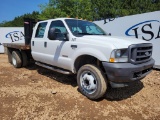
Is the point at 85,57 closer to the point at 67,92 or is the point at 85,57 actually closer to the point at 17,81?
the point at 67,92

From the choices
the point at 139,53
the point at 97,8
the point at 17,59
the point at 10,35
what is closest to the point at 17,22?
the point at 97,8

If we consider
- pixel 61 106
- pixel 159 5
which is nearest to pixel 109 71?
pixel 61 106

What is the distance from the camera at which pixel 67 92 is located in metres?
→ 5.26

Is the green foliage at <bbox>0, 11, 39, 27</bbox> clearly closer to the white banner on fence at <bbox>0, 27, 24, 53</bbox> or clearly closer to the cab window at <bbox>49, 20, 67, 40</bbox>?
the white banner on fence at <bbox>0, 27, 24, 53</bbox>

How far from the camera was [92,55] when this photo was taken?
4512mm

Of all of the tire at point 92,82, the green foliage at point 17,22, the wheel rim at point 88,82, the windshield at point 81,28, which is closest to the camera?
the tire at point 92,82

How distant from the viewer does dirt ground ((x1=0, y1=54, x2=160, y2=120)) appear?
3.98 m

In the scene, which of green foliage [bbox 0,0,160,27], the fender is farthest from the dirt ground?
green foliage [bbox 0,0,160,27]

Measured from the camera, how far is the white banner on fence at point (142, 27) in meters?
7.87

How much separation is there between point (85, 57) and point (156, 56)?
164 inches

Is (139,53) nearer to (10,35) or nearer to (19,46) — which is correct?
(19,46)

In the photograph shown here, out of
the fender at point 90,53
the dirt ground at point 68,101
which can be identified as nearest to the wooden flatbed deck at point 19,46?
the dirt ground at point 68,101

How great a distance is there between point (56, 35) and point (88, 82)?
170cm

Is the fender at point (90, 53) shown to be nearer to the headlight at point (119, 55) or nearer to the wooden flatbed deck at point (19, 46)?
the headlight at point (119, 55)
